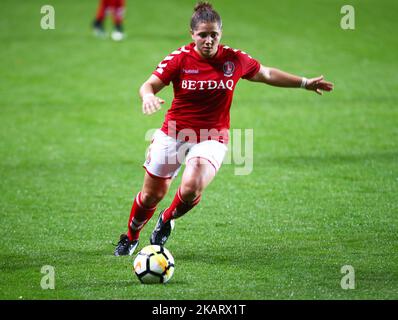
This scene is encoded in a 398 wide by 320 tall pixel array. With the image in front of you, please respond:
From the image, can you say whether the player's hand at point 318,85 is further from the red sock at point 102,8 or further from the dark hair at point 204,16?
the red sock at point 102,8

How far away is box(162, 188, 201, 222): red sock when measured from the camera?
8312 millimetres

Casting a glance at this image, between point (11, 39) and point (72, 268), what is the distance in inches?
673

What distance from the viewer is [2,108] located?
17.7 m

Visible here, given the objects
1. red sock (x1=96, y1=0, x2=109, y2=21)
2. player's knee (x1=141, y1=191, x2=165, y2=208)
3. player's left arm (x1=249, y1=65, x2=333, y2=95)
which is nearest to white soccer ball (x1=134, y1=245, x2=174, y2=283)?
player's knee (x1=141, y1=191, x2=165, y2=208)

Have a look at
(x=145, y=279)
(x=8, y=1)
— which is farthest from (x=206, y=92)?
(x=8, y=1)

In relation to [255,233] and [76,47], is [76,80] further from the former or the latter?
[255,233]

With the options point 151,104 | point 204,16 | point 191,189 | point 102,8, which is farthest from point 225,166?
point 102,8

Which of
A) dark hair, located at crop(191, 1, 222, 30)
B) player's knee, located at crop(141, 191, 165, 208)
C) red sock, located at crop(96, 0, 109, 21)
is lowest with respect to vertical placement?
player's knee, located at crop(141, 191, 165, 208)

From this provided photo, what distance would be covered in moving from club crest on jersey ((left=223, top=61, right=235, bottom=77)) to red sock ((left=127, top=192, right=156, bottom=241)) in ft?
4.85

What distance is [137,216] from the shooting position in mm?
8602

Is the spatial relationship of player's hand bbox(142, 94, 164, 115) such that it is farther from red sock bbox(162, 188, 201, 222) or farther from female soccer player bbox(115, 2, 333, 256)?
red sock bbox(162, 188, 201, 222)

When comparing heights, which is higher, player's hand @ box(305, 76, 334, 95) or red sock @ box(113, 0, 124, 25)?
red sock @ box(113, 0, 124, 25)

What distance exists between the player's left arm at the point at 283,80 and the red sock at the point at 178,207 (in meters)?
1.33

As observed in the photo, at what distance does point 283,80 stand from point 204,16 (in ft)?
3.74
